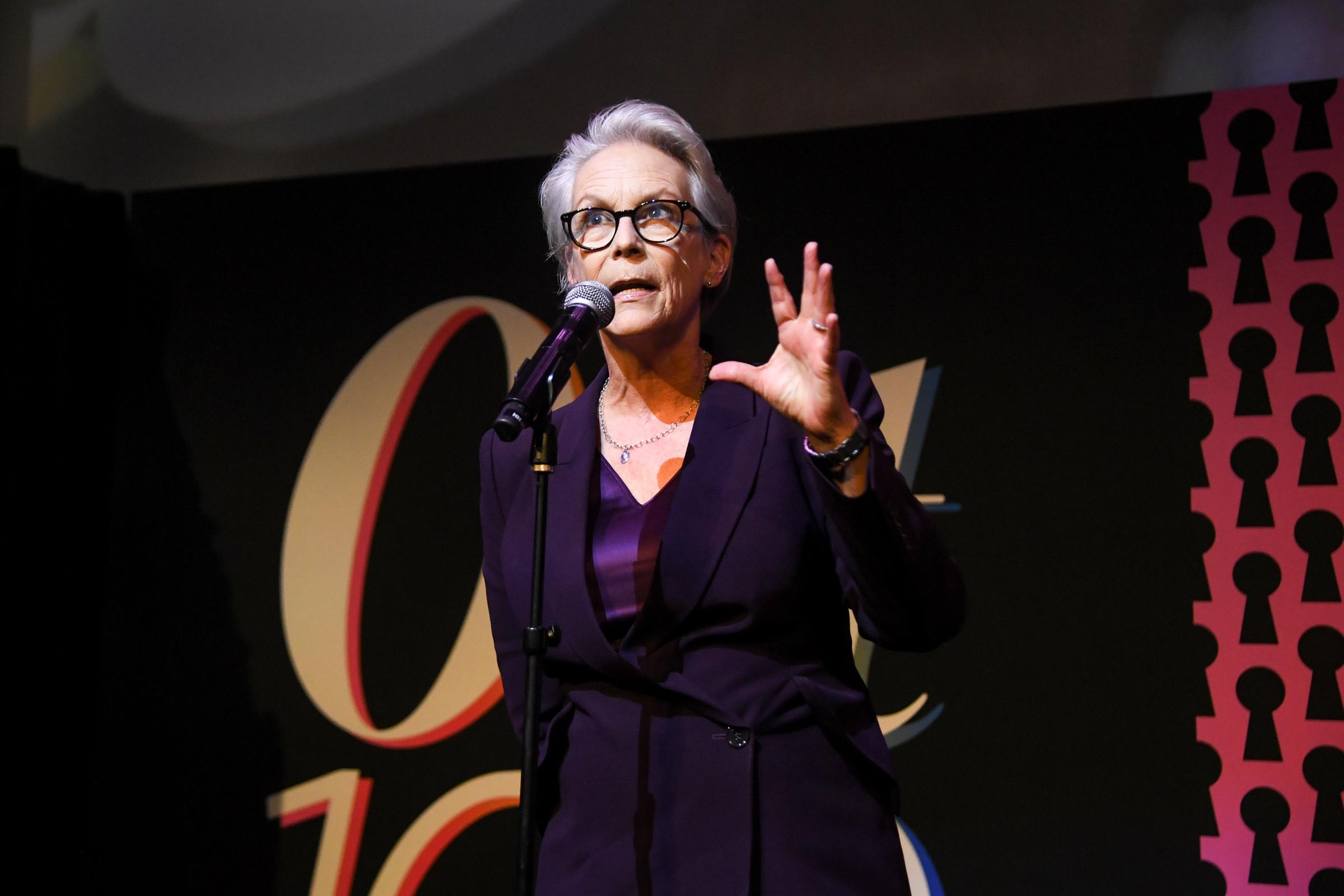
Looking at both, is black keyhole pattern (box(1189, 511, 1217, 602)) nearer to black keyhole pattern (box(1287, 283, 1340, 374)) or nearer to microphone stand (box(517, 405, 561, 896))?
black keyhole pattern (box(1287, 283, 1340, 374))

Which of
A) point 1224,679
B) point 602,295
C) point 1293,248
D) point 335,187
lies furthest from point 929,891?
point 335,187

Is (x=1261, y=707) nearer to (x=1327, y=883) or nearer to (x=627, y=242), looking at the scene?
(x=1327, y=883)

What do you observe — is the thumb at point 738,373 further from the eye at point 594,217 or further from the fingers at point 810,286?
the eye at point 594,217

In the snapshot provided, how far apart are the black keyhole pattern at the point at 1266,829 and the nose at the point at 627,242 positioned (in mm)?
2259

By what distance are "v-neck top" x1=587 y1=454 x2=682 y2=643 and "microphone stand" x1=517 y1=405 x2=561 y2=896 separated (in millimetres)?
127

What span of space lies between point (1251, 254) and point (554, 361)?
2462 millimetres

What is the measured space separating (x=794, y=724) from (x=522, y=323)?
2.46m

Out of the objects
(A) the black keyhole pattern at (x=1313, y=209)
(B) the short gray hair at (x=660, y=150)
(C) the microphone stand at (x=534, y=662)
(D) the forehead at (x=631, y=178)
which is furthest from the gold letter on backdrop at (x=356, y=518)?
(C) the microphone stand at (x=534, y=662)

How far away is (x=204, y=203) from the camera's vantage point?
4047 millimetres

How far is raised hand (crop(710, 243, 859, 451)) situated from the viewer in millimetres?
1262

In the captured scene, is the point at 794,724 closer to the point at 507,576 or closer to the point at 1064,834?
the point at 507,576

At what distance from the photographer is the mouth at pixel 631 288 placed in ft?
5.46

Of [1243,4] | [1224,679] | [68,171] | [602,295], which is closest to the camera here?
[602,295]

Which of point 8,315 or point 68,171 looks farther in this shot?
point 68,171
